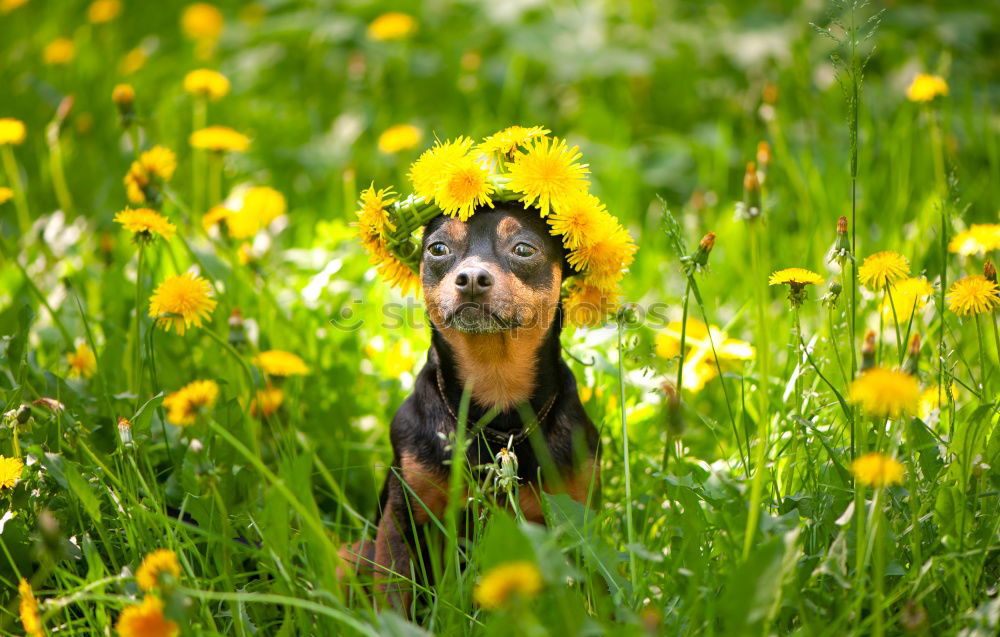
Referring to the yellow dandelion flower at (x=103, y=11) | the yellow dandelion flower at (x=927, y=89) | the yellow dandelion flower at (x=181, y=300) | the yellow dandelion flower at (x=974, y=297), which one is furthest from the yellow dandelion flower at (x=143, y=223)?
the yellow dandelion flower at (x=103, y=11)

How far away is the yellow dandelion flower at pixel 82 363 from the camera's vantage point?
9.62 ft

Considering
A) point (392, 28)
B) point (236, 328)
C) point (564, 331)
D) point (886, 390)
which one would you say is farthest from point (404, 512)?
point (392, 28)

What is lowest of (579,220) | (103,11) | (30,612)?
(30,612)

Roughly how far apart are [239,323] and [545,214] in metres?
0.81

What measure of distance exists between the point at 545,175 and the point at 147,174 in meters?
1.36

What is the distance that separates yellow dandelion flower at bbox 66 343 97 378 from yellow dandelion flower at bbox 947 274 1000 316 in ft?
7.89

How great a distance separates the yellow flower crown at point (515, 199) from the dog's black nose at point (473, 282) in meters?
0.18

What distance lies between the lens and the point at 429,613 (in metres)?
2.39

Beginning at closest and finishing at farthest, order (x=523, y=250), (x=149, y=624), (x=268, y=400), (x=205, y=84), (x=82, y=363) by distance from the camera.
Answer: (x=149, y=624), (x=523, y=250), (x=268, y=400), (x=82, y=363), (x=205, y=84)

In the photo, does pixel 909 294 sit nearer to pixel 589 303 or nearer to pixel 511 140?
pixel 589 303

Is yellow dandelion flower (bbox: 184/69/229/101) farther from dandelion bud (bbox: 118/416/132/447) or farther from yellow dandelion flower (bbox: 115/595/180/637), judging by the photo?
yellow dandelion flower (bbox: 115/595/180/637)

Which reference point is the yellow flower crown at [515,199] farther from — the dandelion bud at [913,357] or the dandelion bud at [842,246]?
the dandelion bud at [913,357]

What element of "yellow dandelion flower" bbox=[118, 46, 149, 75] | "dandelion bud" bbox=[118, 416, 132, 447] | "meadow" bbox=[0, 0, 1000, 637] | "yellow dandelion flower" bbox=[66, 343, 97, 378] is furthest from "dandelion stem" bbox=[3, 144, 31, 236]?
"yellow dandelion flower" bbox=[118, 46, 149, 75]

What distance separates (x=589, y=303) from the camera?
269cm
